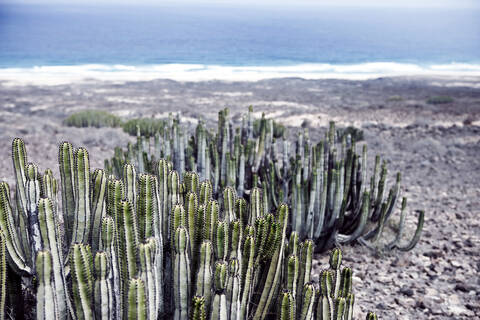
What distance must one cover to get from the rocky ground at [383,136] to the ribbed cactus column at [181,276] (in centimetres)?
193

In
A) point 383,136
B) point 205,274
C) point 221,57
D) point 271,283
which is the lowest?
point 383,136

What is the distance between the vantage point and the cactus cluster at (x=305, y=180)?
476 centimetres

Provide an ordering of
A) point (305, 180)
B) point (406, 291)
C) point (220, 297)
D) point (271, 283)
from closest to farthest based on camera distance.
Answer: point (220, 297), point (271, 283), point (406, 291), point (305, 180)

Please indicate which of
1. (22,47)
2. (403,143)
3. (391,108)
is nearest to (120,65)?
(22,47)

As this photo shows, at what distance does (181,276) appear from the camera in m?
2.42

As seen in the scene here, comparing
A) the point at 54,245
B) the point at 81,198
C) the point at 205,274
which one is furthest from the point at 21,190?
the point at 205,274

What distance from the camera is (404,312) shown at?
12.9 feet

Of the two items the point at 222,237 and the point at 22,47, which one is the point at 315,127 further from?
the point at 22,47

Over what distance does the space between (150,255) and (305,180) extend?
9.60 ft

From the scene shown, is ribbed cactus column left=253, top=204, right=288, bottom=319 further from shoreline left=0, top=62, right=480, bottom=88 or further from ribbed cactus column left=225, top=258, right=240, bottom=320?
shoreline left=0, top=62, right=480, bottom=88

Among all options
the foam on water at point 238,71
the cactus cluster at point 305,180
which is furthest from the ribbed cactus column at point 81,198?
the foam on water at point 238,71

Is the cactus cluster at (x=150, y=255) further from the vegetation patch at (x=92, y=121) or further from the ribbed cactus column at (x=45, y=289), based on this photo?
the vegetation patch at (x=92, y=121)

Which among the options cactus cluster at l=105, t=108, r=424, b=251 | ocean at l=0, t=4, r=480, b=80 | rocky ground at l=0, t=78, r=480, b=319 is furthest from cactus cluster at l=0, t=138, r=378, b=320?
ocean at l=0, t=4, r=480, b=80

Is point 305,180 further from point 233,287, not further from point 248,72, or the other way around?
point 248,72
